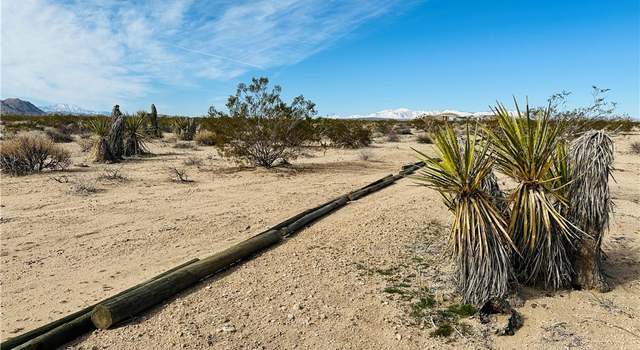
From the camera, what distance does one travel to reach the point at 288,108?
14.8m

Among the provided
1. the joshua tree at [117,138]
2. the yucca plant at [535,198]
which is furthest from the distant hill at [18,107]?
the yucca plant at [535,198]

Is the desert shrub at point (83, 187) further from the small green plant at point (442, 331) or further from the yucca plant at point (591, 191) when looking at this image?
the yucca plant at point (591, 191)

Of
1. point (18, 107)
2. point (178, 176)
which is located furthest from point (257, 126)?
point (18, 107)

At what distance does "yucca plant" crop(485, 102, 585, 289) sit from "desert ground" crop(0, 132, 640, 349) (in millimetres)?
301

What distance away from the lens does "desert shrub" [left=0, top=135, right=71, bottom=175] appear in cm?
1227

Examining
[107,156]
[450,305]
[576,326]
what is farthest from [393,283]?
[107,156]

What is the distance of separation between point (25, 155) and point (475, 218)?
1313cm

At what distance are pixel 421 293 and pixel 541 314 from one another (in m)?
1.24

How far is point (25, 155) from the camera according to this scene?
1251 centimetres

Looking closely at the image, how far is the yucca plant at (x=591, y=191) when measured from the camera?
4555 millimetres

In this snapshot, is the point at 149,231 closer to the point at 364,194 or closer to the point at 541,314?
the point at 364,194

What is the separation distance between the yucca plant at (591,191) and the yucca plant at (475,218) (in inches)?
37.9

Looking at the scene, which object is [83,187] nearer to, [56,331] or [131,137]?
[56,331]

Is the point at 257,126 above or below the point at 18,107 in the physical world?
below
